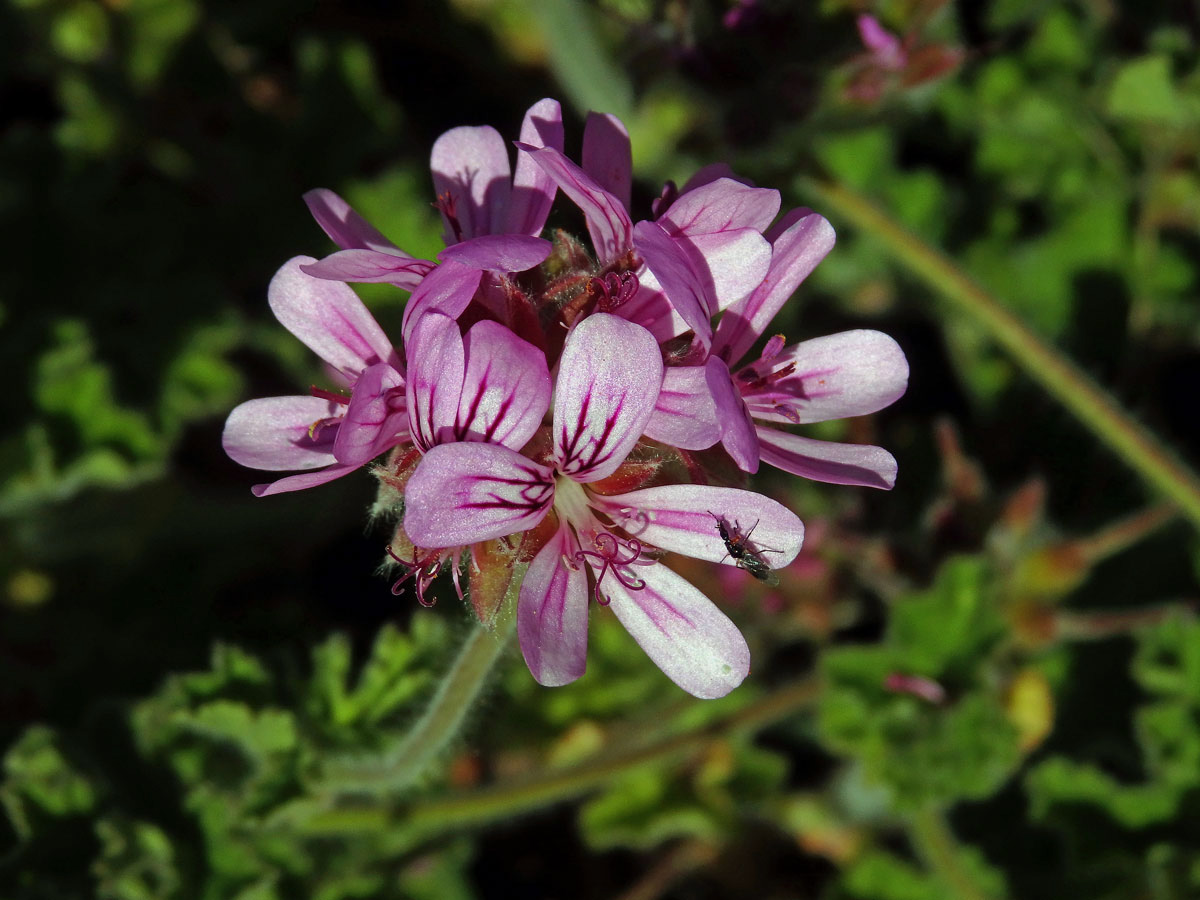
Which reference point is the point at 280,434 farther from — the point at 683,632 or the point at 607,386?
the point at 683,632

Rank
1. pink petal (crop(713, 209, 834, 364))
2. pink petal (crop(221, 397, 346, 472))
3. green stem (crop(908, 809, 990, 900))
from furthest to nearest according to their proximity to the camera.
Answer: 1. green stem (crop(908, 809, 990, 900))
2. pink petal (crop(221, 397, 346, 472))
3. pink petal (crop(713, 209, 834, 364))

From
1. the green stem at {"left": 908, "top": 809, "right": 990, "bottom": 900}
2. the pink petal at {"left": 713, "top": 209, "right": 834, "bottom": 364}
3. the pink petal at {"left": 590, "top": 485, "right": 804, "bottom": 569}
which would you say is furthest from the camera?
the green stem at {"left": 908, "top": 809, "right": 990, "bottom": 900}

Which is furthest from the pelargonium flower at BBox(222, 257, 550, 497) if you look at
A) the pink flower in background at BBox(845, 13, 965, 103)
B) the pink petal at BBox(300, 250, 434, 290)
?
the pink flower in background at BBox(845, 13, 965, 103)

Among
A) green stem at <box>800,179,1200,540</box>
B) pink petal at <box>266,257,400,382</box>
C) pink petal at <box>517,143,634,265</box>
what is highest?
green stem at <box>800,179,1200,540</box>

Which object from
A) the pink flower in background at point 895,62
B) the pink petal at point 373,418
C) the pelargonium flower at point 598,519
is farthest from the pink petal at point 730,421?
the pink flower in background at point 895,62

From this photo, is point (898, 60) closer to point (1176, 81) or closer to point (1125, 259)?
point (1176, 81)

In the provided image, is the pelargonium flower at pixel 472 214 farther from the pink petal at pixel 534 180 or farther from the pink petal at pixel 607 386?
the pink petal at pixel 607 386

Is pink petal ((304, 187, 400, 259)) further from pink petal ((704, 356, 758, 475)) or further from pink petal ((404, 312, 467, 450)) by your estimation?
pink petal ((704, 356, 758, 475))

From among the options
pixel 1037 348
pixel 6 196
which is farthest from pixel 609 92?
pixel 6 196
